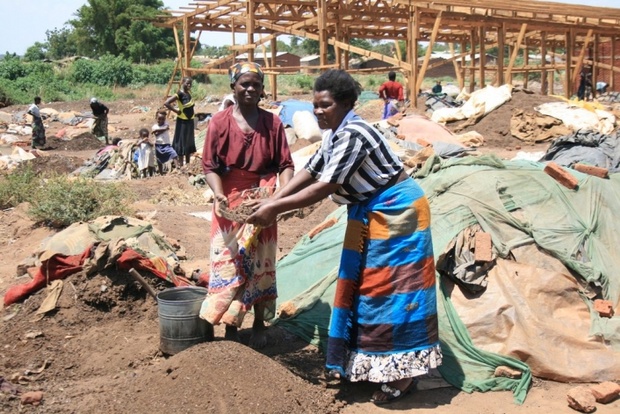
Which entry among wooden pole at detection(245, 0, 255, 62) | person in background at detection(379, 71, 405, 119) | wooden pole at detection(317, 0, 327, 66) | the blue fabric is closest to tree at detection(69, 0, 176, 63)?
wooden pole at detection(245, 0, 255, 62)

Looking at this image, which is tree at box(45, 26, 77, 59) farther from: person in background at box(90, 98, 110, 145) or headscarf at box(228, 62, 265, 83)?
headscarf at box(228, 62, 265, 83)

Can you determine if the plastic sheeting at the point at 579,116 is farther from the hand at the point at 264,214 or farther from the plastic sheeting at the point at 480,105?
the hand at the point at 264,214

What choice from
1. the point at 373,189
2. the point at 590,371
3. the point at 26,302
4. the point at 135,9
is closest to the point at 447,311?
the point at 590,371

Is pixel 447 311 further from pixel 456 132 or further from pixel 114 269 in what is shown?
pixel 456 132

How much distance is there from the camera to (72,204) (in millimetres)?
7086

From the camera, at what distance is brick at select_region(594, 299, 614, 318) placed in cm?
421

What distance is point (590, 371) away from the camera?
3803 mm

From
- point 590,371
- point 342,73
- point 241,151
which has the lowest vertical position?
point 590,371

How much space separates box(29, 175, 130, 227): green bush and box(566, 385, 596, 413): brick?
16.4 ft

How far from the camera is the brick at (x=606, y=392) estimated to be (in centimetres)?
349

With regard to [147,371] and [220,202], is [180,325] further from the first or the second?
[220,202]

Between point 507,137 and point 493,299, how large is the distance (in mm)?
9608

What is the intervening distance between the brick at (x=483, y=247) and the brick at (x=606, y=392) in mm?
981

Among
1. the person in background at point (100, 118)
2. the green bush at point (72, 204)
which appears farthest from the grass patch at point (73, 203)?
the person in background at point (100, 118)
